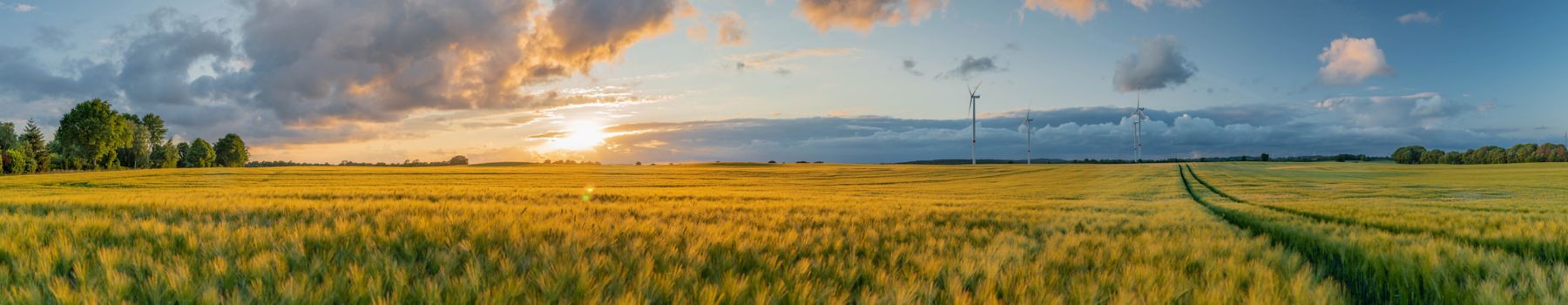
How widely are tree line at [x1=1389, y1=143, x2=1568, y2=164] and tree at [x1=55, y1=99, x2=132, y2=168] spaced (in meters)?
218

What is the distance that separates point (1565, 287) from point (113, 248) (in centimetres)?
935

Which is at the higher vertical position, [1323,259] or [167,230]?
[167,230]

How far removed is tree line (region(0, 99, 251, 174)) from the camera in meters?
73.9

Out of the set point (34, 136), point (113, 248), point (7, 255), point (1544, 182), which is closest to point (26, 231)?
point (7, 255)

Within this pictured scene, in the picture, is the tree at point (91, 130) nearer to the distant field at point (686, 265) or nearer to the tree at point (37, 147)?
the tree at point (37, 147)

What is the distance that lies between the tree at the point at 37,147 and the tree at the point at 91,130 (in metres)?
2.69

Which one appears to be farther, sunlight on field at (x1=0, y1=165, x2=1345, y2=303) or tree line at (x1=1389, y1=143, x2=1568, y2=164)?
tree line at (x1=1389, y1=143, x2=1568, y2=164)

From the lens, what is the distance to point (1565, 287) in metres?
3.97

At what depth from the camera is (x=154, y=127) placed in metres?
102

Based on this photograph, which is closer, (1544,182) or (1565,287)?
(1565,287)

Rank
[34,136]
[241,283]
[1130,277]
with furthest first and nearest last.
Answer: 1. [34,136]
2. [1130,277]
3. [241,283]

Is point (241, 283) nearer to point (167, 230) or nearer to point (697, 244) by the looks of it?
point (697, 244)

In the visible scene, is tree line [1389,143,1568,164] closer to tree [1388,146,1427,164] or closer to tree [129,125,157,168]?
tree [1388,146,1427,164]

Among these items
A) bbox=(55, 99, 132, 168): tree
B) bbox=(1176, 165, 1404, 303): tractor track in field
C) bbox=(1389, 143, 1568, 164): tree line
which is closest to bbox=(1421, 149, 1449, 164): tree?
bbox=(1389, 143, 1568, 164): tree line
